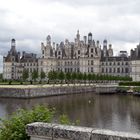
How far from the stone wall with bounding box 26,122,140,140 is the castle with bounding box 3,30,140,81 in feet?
287

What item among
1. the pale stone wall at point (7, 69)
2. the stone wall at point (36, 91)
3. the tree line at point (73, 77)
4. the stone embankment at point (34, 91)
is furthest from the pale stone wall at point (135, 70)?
the pale stone wall at point (7, 69)

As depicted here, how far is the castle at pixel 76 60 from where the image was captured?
94000 millimetres

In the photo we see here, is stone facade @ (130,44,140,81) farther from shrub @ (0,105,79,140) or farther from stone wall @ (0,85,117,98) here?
shrub @ (0,105,79,140)

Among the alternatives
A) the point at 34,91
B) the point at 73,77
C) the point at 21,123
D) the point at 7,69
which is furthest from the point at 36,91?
the point at 7,69

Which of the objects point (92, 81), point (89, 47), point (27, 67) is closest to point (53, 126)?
point (92, 81)

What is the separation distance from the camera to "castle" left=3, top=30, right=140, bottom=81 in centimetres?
9400

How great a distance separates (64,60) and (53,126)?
92312 mm

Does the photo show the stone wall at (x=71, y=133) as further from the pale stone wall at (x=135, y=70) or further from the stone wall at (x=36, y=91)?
the pale stone wall at (x=135, y=70)

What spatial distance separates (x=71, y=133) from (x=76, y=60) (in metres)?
91.5

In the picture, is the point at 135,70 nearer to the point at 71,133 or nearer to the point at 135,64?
the point at 135,64

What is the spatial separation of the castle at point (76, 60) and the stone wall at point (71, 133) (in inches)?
3440

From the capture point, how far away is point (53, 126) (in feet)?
14.3

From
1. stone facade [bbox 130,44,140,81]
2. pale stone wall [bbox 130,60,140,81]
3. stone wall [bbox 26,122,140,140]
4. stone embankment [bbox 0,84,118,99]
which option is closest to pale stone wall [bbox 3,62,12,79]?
stone facade [bbox 130,44,140,81]

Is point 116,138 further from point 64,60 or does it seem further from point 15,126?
point 64,60
